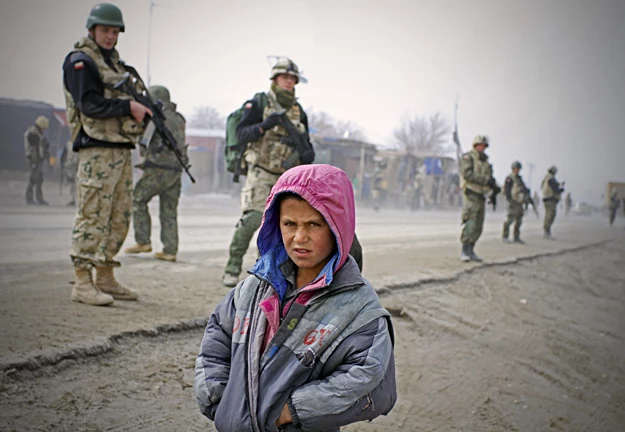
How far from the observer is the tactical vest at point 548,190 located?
15867mm

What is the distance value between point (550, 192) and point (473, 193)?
767cm

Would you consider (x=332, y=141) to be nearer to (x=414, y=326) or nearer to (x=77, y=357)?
(x=414, y=326)

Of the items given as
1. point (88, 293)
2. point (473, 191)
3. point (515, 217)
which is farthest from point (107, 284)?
point (515, 217)

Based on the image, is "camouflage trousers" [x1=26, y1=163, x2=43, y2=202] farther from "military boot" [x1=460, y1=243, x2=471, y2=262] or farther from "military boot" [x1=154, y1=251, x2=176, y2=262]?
"military boot" [x1=460, y1=243, x2=471, y2=262]

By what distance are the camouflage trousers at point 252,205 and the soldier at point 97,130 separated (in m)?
1.35

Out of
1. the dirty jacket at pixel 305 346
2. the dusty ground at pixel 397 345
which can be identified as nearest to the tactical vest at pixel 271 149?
the dusty ground at pixel 397 345

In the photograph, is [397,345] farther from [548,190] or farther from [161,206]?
[548,190]

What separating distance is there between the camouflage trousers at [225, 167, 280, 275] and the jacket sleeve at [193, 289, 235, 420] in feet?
10.8

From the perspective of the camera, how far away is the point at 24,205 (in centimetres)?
1288

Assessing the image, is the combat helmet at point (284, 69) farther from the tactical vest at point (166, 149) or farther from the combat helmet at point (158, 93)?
the combat helmet at point (158, 93)

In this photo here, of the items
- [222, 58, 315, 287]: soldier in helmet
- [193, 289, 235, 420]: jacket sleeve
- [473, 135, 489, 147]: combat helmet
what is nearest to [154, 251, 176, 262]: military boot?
[222, 58, 315, 287]: soldier in helmet

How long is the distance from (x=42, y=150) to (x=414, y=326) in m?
10.6

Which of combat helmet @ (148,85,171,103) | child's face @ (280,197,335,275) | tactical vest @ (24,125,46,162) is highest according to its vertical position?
combat helmet @ (148,85,171,103)

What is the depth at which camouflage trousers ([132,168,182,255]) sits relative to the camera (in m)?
6.79
